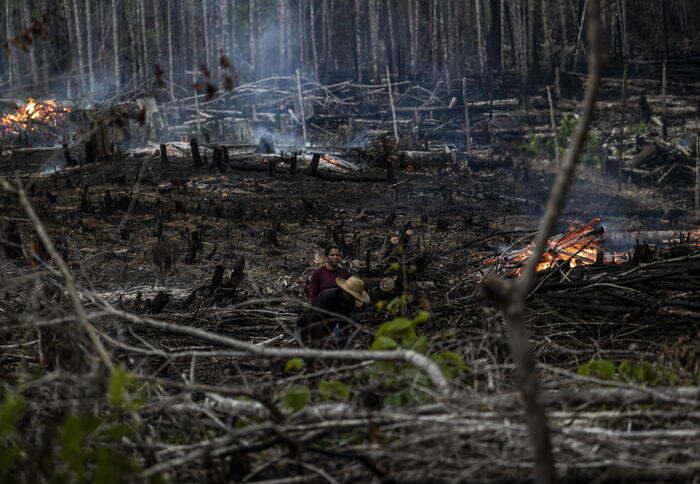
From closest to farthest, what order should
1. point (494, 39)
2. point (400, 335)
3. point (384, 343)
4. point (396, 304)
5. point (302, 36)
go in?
point (384, 343), point (400, 335), point (396, 304), point (494, 39), point (302, 36)

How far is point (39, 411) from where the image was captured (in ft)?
12.2

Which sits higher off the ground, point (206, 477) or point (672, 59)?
point (672, 59)

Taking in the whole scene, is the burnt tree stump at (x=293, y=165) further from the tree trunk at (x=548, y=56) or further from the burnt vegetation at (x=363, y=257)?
the tree trunk at (x=548, y=56)

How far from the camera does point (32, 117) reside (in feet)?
72.5

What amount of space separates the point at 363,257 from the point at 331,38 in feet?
103

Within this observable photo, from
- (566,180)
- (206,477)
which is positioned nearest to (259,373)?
(206,477)

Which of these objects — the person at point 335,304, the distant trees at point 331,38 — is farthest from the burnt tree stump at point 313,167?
the distant trees at point 331,38

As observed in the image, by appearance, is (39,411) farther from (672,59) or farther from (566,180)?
(672,59)

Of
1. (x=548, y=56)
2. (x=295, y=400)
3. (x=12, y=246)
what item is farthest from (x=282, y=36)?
(x=295, y=400)

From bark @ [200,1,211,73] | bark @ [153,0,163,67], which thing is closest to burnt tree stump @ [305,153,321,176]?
bark @ [200,1,211,73]

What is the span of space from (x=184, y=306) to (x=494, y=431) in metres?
5.65

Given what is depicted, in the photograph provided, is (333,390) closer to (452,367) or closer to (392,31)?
(452,367)

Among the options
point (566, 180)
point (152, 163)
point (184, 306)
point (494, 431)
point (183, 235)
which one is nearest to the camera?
point (566, 180)

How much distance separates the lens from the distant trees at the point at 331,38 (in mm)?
29922
